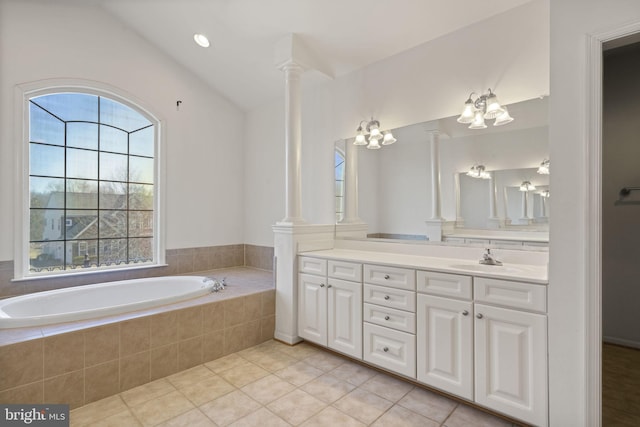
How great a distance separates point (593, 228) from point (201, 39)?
356 centimetres

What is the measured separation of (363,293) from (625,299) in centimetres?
229

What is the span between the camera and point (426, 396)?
79.7 inches

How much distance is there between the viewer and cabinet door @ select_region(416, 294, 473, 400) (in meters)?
1.84

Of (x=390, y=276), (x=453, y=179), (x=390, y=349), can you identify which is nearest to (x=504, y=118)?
(x=453, y=179)

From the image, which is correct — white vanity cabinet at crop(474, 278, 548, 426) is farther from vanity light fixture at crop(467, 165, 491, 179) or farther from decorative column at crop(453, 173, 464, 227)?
vanity light fixture at crop(467, 165, 491, 179)

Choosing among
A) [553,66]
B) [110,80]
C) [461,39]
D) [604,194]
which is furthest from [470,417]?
[110,80]

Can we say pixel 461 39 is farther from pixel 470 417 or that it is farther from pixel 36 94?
pixel 36 94

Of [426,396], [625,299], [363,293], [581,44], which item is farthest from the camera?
[625,299]

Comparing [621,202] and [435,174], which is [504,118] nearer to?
[435,174]

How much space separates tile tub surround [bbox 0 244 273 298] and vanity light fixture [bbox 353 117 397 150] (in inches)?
70.0

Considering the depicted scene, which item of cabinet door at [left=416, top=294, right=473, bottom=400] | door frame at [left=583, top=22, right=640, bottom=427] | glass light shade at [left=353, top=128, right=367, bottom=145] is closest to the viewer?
door frame at [left=583, top=22, right=640, bottom=427]

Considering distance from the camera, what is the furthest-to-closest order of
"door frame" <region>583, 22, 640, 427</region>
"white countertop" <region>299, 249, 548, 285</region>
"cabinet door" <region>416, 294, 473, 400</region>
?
"cabinet door" <region>416, 294, 473, 400</region> < "white countertop" <region>299, 249, 548, 285</region> < "door frame" <region>583, 22, 640, 427</region>

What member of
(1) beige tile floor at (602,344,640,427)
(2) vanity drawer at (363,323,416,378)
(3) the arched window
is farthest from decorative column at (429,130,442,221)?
(3) the arched window

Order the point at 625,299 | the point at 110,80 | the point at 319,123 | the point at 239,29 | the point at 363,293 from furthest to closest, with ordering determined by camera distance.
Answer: the point at 319,123 → the point at 110,80 → the point at 239,29 → the point at 625,299 → the point at 363,293
